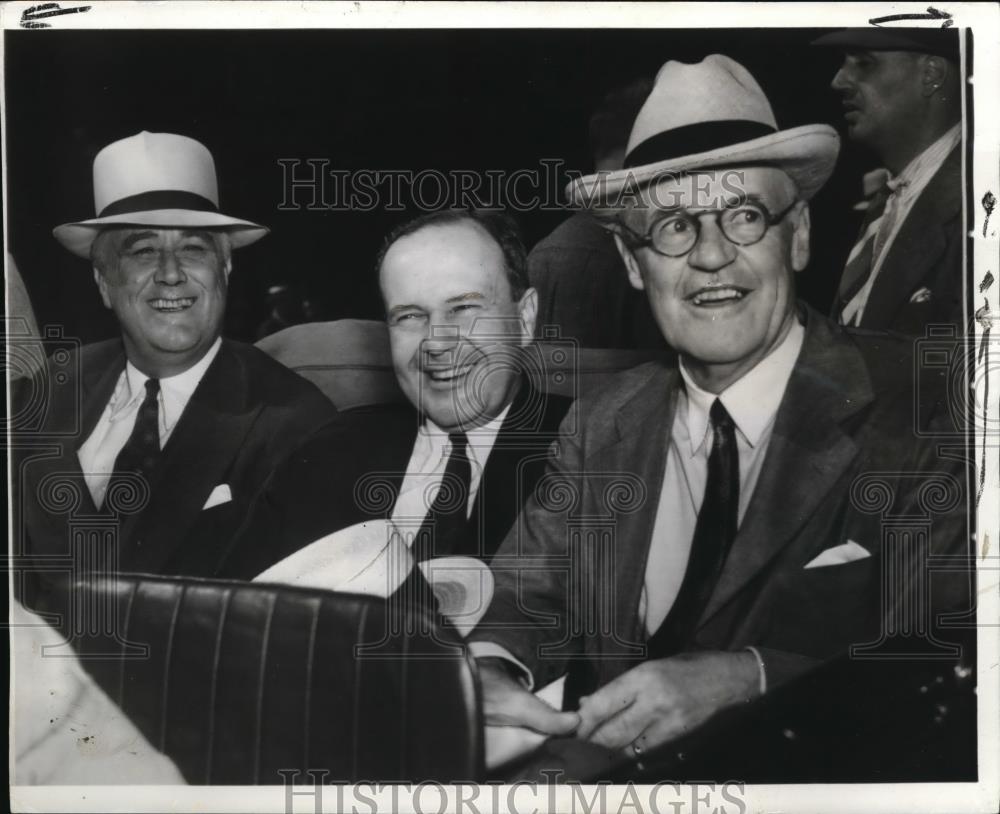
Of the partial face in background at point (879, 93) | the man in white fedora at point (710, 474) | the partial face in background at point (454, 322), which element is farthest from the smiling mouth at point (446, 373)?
the partial face in background at point (879, 93)

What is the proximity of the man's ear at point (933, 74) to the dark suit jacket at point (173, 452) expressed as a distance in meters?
2.23

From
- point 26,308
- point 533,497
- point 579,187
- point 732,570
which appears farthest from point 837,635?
point 26,308

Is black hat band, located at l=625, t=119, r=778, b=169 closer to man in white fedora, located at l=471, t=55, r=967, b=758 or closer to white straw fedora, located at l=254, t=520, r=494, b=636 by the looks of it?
man in white fedora, located at l=471, t=55, r=967, b=758

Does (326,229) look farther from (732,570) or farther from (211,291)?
(732,570)

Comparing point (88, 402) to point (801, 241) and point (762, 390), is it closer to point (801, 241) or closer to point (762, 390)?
point (762, 390)

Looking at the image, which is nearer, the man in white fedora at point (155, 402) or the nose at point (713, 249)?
the nose at point (713, 249)

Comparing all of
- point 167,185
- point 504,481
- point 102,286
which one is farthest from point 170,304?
point 504,481

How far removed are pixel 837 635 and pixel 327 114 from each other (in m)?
2.37

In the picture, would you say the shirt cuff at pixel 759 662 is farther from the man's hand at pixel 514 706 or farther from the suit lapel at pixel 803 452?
the man's hand at pixel 514 706

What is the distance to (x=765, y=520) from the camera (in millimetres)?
3107

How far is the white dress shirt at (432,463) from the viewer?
10.4 ft

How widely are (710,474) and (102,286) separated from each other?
2.09 meters

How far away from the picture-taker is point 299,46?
321 centimetres

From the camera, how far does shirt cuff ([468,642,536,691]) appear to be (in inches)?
124
